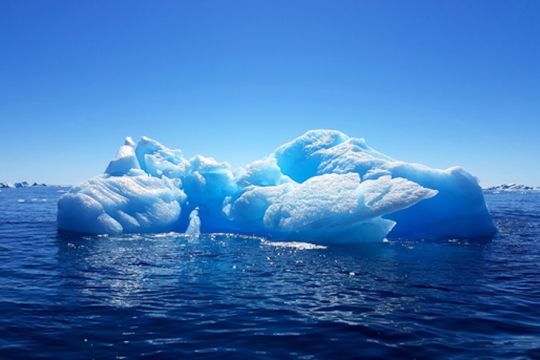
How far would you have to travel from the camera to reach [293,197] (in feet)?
66.1

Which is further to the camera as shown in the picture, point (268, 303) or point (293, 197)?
point (293, 197)

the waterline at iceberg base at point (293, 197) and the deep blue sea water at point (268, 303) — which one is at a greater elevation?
the waterline at iceberg base at point (293, 197)

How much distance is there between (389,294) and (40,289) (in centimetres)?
940

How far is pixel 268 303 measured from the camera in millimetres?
9281

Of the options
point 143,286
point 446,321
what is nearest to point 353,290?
point 446,321

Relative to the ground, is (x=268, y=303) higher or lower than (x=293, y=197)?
lower

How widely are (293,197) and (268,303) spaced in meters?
11.2

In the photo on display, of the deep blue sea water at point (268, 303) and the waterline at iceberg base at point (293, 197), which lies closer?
the deep blue sea water at point (268, 303)

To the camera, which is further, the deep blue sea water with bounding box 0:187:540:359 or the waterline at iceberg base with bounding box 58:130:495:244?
the waterline at iceberg base with bounding box 58:130:495:244

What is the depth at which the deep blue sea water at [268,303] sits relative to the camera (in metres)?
6.70

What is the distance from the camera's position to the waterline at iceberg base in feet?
61.2

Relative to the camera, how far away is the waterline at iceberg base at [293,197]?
1864 centimetres

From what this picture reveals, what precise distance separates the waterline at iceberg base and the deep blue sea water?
2679 millimetres

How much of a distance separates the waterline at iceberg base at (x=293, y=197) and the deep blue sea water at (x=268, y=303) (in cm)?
268
